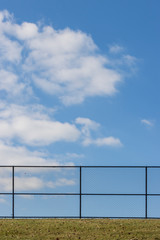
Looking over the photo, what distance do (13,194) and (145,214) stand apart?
707cm

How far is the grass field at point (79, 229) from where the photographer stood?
16859 millimetres

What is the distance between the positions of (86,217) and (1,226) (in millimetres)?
4844

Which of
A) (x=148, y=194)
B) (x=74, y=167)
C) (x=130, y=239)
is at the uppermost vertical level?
(x=74, y=167)

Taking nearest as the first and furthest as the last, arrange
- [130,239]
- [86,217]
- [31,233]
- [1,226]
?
[130,239] < [31,233] < [1,226] < [86,217]

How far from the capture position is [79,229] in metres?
18.0

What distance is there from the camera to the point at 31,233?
17.5 metres

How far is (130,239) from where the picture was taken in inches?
647

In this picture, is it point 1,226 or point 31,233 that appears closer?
point 31,233

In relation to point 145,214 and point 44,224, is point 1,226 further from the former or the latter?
point 145,214

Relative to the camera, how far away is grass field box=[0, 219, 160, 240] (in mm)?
16859

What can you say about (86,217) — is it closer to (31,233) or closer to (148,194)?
(148,194)

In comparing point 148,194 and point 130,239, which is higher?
point 148,194

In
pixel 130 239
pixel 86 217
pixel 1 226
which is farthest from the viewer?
pixel 86 217

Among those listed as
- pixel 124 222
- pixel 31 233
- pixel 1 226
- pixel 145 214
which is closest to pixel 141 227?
pixel 124 222
